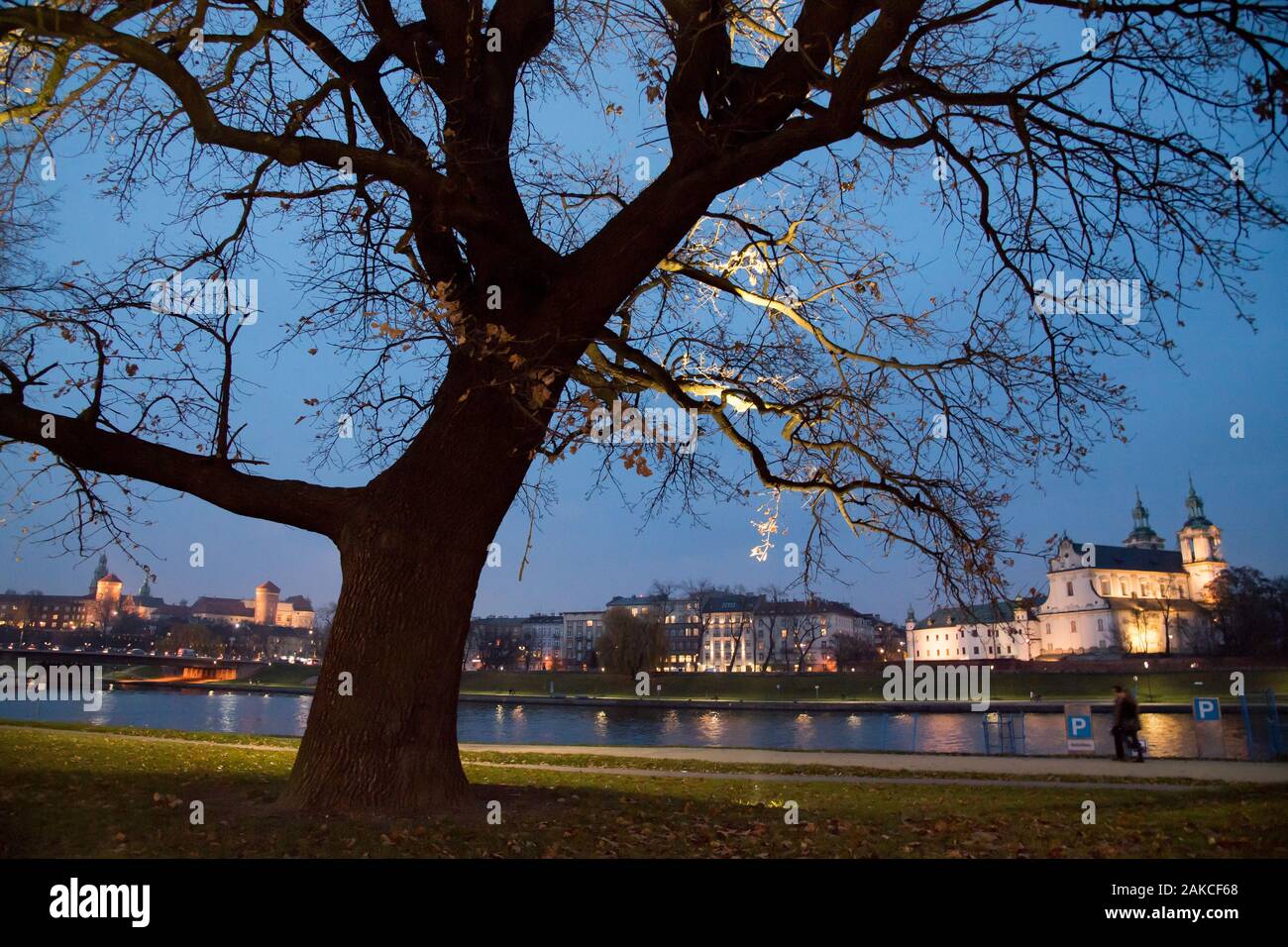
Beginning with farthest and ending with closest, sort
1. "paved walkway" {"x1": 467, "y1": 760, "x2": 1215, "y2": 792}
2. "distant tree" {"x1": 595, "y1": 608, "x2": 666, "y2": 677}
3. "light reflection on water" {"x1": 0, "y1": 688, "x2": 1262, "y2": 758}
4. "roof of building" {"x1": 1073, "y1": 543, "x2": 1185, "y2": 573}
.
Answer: "roof of building" {"x1": 1073, "y1": 543, "x2": 1185, "y2": 573} → "distant tree" {"x1": 595, "y1": 608, "x2": 666, "y2": 677} → "light reflection on water" {"x1": 0, "y1": 688, "x2": 1262, "y2": 758} → "paved walkway" {"x1": 467, "y1": 760, "x2": 1215, "y2": 792}

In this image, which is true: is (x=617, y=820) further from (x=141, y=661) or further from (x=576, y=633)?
(x=576, y=633)

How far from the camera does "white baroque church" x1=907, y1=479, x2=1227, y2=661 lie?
99.8 m

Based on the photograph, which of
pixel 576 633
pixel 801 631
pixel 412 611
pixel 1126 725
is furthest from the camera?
pixel 576 633

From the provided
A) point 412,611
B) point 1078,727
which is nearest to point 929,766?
point 1078,727

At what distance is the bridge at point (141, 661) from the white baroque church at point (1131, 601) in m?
69.0

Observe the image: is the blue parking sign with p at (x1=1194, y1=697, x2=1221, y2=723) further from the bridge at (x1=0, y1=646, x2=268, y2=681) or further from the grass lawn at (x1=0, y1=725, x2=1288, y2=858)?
the bridge at (x1=0, y1=646, x2=268, y2=681)

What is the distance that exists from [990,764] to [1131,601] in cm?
10474

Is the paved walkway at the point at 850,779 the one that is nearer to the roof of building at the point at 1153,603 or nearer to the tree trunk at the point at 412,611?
the tree trunk at the point at 412,611

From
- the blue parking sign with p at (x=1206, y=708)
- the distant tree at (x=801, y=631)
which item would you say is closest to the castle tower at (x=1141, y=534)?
the distant tree at (x=801, y=631)

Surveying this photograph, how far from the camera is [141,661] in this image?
66312 mm

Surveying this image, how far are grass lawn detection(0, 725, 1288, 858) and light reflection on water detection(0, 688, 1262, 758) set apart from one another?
621 inches

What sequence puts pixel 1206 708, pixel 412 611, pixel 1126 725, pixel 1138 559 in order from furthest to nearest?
1. pixel 1138 559
2. pixel 1206 708
3. pixel 1126 725
4. pixel 412 611

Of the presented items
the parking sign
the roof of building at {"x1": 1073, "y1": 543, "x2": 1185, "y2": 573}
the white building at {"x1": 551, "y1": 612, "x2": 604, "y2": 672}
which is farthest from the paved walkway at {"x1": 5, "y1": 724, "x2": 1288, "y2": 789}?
the white building at {"x1": 551, "y1": 612, "x2": 604, "y2": 672}

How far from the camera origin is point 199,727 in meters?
32.3
